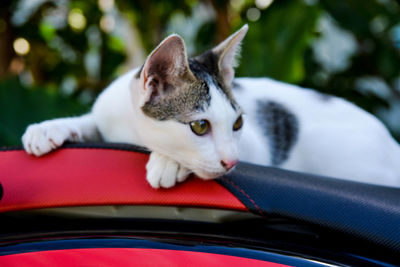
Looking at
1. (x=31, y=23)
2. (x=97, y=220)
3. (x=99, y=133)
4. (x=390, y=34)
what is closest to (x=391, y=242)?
(x=97, y=220)

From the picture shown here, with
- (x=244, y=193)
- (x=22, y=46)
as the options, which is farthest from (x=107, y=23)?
(x=244, y=193)

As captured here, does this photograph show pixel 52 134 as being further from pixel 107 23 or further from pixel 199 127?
pixel 107 23

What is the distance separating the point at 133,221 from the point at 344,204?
35 cm

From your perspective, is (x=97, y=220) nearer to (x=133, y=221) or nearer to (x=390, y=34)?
(x=133, y=221)

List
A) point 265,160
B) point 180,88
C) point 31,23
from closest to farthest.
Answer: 1. point 180,88
2. point 265,160
3. point 31,23

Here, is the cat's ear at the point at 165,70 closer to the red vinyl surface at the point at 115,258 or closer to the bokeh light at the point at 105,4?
the red vinyl surface at the point at 115,258

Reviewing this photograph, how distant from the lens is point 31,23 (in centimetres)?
227

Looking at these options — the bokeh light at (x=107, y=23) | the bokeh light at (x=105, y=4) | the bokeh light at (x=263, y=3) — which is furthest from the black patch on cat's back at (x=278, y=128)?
the bokeh light at (x=107, y=23)

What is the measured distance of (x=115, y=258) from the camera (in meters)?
0.57

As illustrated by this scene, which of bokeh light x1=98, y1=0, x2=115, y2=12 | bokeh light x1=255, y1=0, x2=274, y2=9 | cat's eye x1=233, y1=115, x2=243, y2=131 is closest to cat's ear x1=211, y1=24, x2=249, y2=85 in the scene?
cat's eye x1=233, y1=115, x2=243, y2=131

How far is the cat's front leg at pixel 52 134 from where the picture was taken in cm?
75

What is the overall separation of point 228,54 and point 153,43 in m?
1.63

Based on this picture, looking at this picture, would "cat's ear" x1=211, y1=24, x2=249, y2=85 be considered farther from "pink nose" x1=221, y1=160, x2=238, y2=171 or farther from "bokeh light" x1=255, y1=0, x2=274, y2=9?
"bokeh light" x1=255, y1=0, x2=274, y2=9

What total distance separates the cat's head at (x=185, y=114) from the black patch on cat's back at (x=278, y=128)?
1.22 feet
